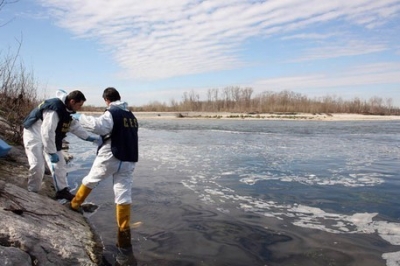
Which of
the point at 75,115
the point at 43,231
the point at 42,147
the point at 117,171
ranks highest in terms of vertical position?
the point at 75,115

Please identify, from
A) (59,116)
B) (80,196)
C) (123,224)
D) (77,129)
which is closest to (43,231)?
(123,224)

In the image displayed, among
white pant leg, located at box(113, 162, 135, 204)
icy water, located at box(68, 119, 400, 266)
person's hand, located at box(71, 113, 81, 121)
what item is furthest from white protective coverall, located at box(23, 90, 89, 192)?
white pant leg, located at box(113, 162, 135, 204)

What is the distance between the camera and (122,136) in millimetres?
5152

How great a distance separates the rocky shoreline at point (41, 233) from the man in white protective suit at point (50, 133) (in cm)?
60

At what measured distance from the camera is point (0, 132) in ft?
35.4

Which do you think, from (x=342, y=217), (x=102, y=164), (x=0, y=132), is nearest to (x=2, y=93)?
(x=0, y=132)

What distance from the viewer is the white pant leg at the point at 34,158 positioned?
18.8ft

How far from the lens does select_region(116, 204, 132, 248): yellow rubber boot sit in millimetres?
5062

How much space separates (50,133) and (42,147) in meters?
0.56

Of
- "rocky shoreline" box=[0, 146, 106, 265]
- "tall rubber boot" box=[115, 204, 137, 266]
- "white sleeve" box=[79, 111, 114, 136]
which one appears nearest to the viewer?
"rocky shoreline" box=[0, 146, 106, 265]

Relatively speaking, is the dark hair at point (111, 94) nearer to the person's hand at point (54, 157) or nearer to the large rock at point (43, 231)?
the person's hand at point (54, 157)

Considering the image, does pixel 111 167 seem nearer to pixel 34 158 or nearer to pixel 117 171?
pixel 117 171

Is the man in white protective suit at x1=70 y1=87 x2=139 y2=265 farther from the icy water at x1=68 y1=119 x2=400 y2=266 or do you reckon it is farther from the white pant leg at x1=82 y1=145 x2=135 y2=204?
the icy water at x1=68 y1=119 x2=400 y2=266

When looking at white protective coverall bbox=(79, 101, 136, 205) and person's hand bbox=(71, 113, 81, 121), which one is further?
person's hand bbox=(71, 113, 81, 121)
